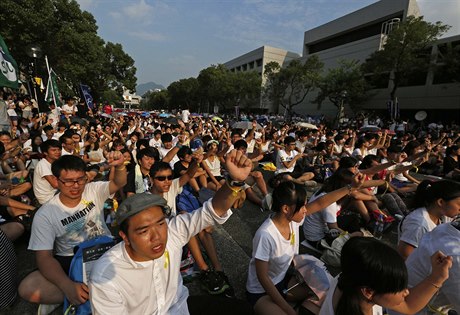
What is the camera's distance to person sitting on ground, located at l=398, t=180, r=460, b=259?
2.46 m

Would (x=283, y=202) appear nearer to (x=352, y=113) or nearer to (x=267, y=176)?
(x=267, y=176)

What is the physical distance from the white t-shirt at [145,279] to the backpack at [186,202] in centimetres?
216

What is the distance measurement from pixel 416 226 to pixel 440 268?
2.98ft

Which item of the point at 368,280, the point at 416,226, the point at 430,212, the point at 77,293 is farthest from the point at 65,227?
the point at 430,212

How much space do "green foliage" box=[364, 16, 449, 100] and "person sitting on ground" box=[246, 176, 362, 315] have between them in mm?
25866

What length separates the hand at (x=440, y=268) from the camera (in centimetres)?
168

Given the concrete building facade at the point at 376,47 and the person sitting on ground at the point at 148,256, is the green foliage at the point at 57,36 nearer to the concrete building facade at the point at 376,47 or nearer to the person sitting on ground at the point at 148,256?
the person sitting on ground at the point at 148,256

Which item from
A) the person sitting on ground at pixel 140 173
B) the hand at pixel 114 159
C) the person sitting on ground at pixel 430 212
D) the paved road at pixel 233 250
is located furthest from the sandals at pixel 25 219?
the person sitting on ground at pixel 430 212

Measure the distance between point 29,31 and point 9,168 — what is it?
15.2m

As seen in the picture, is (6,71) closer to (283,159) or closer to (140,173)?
(140,173)

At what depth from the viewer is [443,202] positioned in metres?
2.51

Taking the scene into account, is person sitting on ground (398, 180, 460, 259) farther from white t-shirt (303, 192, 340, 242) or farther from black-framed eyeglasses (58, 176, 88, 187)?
black-framed eyeglasses (58, 176, 88, 187)

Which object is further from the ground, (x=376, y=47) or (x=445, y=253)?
(x=376, y=47)

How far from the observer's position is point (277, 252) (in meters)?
2.40
